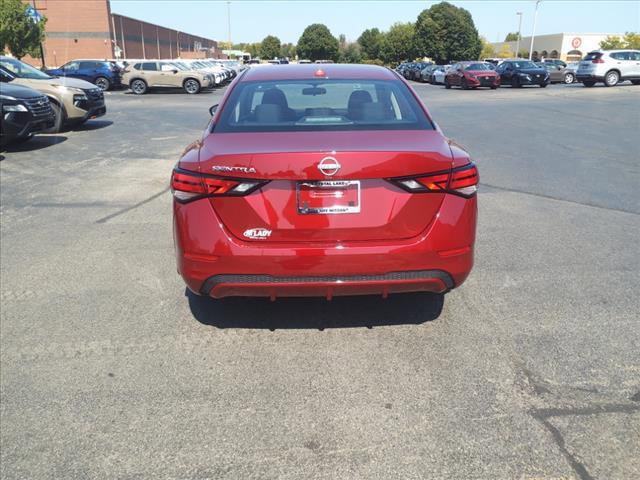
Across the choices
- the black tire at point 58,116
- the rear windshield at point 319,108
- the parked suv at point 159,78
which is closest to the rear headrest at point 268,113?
the rear windshield at point 319,108

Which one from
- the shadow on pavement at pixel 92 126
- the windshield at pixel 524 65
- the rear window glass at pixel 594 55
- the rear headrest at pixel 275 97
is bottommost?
the shadow on pavement at pixel 92 126

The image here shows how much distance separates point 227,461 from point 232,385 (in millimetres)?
649

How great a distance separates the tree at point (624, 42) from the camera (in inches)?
2896

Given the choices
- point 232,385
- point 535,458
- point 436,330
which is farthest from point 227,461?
point 436,330

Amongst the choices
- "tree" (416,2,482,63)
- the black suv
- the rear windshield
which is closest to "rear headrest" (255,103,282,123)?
the rear windshield

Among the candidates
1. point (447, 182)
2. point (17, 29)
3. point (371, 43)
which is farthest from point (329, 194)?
point (371, 43)

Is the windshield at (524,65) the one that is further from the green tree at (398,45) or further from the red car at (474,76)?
the green tree at (398,45)

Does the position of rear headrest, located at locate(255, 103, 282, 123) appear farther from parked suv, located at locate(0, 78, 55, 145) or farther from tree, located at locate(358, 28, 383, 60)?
tree, located at locate(358, 28, 383, 60)

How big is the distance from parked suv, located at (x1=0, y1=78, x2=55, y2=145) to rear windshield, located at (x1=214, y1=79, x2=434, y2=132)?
27.4 ft

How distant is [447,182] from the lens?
3.29m

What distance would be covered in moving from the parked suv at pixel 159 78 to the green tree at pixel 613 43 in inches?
2638

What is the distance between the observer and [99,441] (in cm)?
278

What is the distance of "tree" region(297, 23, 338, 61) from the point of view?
119625mm

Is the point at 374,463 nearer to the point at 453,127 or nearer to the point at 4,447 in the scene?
the point at 4,447
